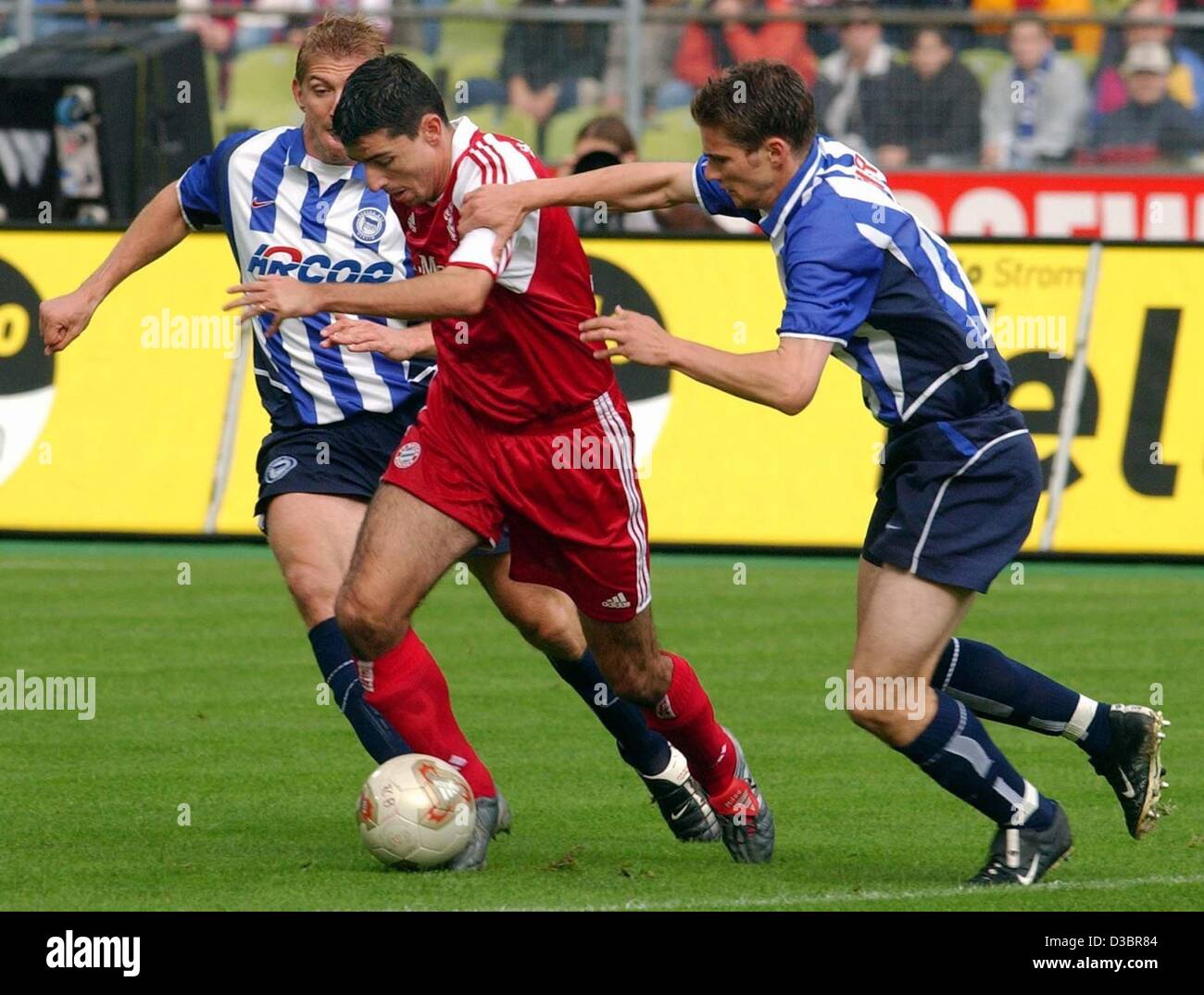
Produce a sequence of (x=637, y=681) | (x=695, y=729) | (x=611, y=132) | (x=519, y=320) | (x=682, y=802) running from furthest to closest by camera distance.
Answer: (x=611, y=132) → (x=682, y=802) → (x=695, y=729) → (x=637, y=681) → (x=519, y=320)

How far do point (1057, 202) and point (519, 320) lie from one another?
10218mm

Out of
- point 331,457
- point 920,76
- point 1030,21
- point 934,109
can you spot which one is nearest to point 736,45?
point 920,76

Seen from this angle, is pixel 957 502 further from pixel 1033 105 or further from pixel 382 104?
pixel 1033 105

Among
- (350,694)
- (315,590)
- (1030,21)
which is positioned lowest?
(350,694)

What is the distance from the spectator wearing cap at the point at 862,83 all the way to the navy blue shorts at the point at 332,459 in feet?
29.5

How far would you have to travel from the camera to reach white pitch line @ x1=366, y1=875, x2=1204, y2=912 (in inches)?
222

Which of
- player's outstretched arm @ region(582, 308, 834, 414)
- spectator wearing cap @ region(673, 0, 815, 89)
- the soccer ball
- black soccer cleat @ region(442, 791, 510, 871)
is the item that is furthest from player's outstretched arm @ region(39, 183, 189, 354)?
spectator wearing cap @ region(673, 0, 815, 89)

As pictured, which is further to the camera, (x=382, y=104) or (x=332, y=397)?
(x=332, y=397)

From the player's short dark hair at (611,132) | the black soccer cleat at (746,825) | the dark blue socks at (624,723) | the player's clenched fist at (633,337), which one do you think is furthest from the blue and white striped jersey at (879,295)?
the player's short dark hair at (611,132)

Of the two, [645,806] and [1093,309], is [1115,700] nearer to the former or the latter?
[645,806]

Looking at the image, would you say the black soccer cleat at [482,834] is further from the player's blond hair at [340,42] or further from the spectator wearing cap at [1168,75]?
the spectator wearing cap at [1168,75]

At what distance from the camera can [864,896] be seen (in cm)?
581

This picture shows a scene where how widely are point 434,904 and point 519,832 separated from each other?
1.08 m

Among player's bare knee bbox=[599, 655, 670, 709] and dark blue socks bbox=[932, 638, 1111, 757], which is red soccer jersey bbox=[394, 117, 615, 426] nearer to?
player's bare knee bbox=[599, 655, 670, 709]
